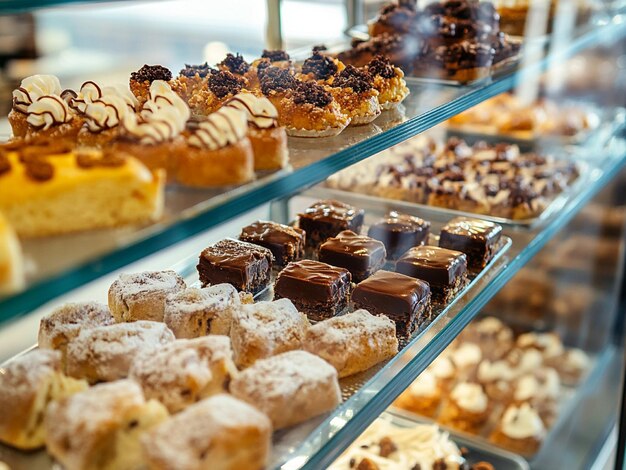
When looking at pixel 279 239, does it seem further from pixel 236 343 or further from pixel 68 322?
pixel 68 322


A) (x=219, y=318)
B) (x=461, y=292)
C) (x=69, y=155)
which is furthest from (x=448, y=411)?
(x=69, y=155)

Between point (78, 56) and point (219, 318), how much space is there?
4.84m

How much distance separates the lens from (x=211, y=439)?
115 centimetres

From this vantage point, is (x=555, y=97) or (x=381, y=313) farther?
(x=555, y=97)

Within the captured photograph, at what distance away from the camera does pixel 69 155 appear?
1.13m

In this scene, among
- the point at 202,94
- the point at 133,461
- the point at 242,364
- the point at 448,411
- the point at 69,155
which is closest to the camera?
the point at 69,155

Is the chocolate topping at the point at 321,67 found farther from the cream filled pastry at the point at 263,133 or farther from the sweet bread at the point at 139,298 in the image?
the sweet bread at the point at 139,298

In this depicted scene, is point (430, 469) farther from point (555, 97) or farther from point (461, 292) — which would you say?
point (555, 97)

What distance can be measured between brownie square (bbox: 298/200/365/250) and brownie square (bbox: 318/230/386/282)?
0.45ft

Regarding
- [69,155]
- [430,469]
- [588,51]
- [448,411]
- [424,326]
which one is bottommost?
[448,411]

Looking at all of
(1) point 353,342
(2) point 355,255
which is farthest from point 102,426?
(2) point 355,255

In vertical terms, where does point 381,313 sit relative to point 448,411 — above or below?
above

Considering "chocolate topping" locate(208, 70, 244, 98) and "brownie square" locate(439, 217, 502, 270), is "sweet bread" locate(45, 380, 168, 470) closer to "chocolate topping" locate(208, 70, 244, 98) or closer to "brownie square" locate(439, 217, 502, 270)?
"chocolate topping" locate(208, 70, 244, 98)

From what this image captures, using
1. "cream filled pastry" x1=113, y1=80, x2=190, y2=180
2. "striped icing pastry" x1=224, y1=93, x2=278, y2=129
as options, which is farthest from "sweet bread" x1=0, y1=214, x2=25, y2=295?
"striped icing pastry" x1=224, y1=93, x2=278, y2=129
